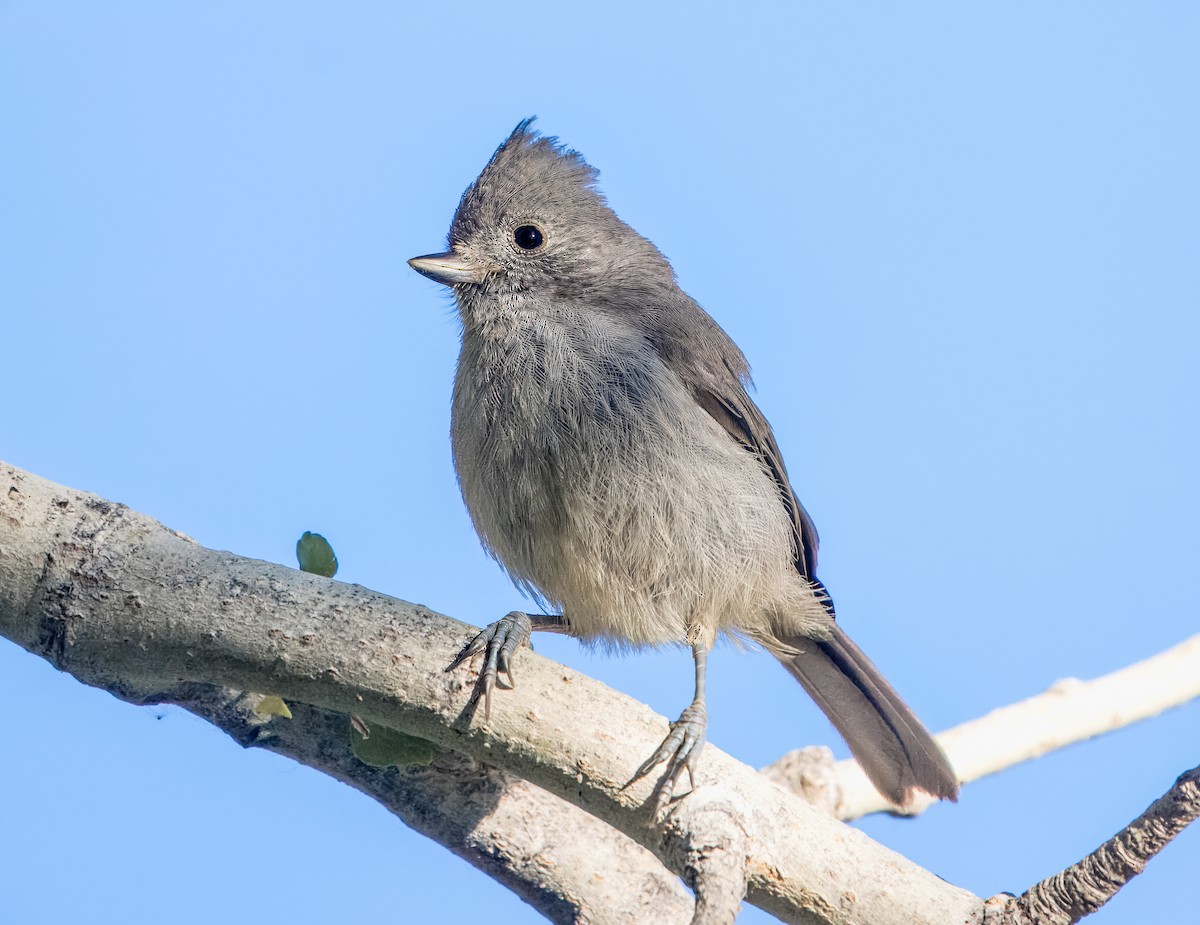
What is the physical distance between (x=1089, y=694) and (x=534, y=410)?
108 inches

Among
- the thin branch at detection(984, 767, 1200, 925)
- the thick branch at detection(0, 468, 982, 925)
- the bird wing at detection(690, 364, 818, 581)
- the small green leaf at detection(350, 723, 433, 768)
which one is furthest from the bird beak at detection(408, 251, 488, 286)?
the thin branch at detection(984, 767, 1200, 925)

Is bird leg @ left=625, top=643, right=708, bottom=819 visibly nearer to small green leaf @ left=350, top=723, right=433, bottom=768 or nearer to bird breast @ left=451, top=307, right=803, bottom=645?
small green leaf @ left=350, top=723, right=433, bottom=768

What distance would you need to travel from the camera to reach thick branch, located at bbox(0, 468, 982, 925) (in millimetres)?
3088

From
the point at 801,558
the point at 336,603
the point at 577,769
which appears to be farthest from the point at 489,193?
the point at 577,769

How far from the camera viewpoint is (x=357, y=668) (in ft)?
10.1

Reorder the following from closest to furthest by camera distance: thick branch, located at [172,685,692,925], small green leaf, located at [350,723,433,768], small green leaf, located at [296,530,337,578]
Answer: small green leaf, located at [350,723,433,768]
small green leaf, located at [296,530,337,578]
thick branch, located at [172,685,692,925]

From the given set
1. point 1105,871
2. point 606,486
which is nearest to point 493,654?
point 606,486

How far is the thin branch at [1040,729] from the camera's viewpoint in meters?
4.86

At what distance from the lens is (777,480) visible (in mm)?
4766

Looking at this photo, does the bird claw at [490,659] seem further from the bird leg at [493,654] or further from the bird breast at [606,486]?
the bird breast at [606,486]

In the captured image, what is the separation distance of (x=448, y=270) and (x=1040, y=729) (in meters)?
3.18

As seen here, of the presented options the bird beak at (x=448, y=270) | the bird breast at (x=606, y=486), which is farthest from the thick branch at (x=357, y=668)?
the bird beak at (x=448, y=270)

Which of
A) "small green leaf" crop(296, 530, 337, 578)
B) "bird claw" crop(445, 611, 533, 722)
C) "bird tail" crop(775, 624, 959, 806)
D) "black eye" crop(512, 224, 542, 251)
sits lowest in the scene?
"bird claw" crop(445, 611, 533, 722)

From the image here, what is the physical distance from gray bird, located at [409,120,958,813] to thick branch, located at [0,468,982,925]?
32 cm
